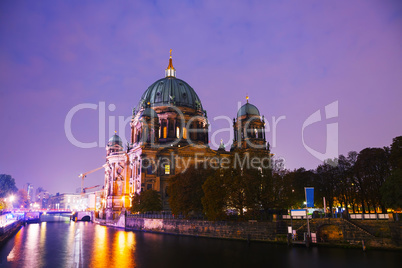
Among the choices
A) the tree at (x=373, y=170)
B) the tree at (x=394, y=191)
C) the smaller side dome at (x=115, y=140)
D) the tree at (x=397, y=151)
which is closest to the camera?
the tree at (x=394, y=191)

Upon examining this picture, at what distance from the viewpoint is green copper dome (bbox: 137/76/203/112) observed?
111875 millimetres

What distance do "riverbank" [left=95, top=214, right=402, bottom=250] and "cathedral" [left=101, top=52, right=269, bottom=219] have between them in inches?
1256

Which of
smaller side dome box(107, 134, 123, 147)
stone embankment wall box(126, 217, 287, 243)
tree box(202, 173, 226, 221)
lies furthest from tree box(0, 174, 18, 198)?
tree box(202, 173, 226, 221)

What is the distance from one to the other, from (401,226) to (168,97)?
275ft

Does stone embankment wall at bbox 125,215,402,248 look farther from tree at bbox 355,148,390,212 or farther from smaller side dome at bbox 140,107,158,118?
smaller side dome at bbox 140,107,158,118

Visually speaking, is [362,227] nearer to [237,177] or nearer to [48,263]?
[237,177]

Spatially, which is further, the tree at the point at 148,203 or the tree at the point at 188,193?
the tree at the point at 148,203

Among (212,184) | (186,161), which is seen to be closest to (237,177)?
(212,184)

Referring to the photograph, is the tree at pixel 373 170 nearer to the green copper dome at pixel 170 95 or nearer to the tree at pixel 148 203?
the tree at pixel 148 203

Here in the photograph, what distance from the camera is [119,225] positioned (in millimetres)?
86188

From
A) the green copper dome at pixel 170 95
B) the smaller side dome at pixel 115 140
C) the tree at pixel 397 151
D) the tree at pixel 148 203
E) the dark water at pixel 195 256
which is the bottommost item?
the dark water at pixel 195 256

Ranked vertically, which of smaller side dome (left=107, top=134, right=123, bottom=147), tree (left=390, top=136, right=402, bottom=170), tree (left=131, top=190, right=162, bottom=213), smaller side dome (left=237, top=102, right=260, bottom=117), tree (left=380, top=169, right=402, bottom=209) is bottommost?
tree (left=131, top=190, right=162, bottom=213)

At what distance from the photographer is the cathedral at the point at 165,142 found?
94.4 metres

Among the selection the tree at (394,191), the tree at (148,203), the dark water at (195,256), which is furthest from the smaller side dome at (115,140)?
the tree at (394,191)
